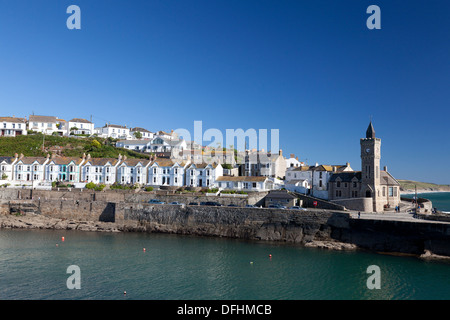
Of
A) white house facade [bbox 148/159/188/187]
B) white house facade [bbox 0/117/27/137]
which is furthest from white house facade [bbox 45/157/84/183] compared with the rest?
white house facade [bbox 0/117/27/137]

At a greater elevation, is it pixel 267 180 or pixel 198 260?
pixel 267 180

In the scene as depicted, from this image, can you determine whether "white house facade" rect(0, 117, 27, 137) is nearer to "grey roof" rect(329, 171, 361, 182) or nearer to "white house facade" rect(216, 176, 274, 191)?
"white house facade" rect(216, 176, 274, 191)

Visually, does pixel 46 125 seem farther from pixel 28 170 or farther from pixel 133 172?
pixel 133 172

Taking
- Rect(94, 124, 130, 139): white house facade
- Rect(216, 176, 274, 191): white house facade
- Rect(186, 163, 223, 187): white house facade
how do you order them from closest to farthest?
Rect(216, 176, 274, 191): white house facade < Rect(186, 163, 223, 187): white house facade < Rect(94, 124, 130, 139): white house facade

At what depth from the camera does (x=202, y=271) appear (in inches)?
1242

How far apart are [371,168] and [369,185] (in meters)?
2.82

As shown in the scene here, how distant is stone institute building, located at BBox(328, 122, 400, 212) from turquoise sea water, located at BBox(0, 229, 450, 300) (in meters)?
14.5

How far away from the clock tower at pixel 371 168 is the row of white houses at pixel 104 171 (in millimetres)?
27814

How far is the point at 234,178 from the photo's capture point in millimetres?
64625

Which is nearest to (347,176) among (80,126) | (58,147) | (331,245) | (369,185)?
(369,185)

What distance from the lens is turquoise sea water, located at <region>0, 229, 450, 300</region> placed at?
86.7ft
